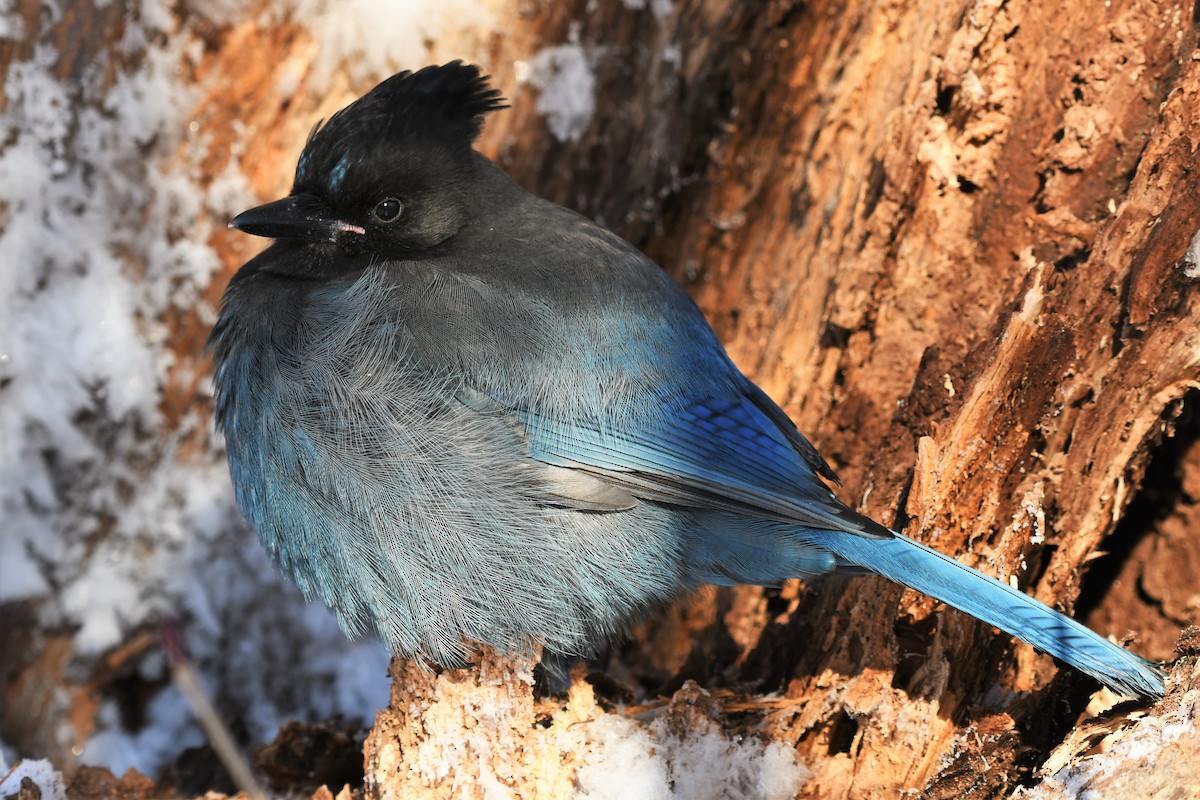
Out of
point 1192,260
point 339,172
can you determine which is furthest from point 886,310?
point 339,172

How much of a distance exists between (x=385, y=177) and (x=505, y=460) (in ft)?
2.97

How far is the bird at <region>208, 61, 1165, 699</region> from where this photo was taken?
2641 millimetres

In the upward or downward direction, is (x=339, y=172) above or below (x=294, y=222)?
above

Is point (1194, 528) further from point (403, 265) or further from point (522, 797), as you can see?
point (403, 265)

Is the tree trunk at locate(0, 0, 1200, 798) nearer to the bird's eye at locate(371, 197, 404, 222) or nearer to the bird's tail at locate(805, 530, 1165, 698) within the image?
the bird's tail at locate(805, 530, 1165, 698)

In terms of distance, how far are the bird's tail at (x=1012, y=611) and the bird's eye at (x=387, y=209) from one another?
1.55 m

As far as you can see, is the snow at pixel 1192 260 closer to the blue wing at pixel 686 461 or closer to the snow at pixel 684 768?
the blue wing at pixel 686 461

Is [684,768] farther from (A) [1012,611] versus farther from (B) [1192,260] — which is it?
(B) [1192,260]

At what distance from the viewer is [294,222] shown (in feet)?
9.66

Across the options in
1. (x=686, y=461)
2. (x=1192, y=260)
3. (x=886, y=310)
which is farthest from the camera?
(x=886, y=310)

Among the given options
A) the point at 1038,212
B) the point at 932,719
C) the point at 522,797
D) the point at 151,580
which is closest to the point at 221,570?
the point at 151,580

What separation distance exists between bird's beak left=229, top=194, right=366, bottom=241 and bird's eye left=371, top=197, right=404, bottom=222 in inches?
2.5

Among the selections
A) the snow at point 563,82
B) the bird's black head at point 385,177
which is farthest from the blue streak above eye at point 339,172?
the snow at point 563,82

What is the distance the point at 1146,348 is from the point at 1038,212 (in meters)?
0.55
